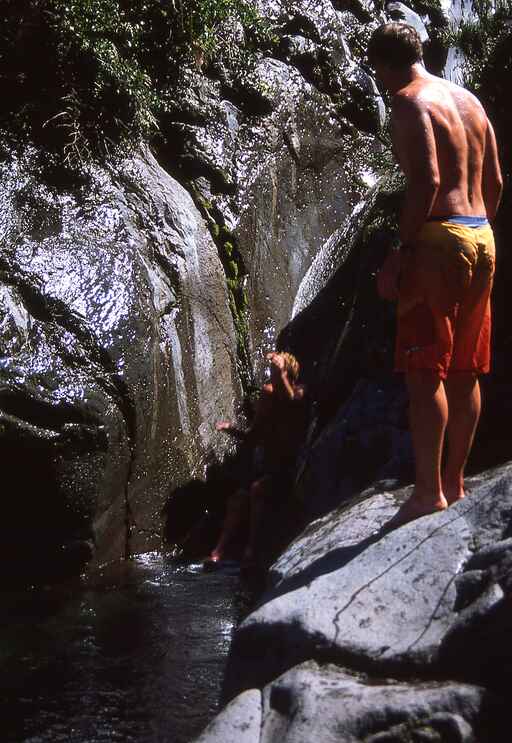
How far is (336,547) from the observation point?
13.8ft

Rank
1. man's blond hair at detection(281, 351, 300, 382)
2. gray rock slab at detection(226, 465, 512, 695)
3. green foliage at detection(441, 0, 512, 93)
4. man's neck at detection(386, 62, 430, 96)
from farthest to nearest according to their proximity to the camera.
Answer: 1. green foliage at detection(441, 0, 512, 93)
2. man's blond hair at detection(281, 351, 300, 382)
3. man's neck at detection(386, 62, 430, 96)
4. gray rock slab at detection(226, 465, 512, 695)

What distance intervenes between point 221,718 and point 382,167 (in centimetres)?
788

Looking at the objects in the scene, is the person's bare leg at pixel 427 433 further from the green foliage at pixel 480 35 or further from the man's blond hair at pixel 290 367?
the green foliage at pixel 480 35

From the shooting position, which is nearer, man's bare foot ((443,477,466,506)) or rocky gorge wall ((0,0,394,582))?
man's bare foot ((443,477,466,506))

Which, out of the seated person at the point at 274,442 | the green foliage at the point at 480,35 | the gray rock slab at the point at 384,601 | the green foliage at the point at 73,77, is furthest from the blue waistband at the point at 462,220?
the green foliage at the point at 73,77

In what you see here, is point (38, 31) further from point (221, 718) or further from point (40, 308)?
point (221, 718)

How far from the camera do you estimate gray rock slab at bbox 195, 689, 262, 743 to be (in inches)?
127

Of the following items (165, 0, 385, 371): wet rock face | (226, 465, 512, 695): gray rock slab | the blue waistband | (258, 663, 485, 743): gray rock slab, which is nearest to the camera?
(258, 663, 485, 743): gray rock slab

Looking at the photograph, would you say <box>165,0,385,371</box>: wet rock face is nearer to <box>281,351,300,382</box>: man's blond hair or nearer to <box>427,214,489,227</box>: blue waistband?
<box>281,351,300,382</box>: man's blond hair

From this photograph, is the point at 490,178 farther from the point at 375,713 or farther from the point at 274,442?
the point at 274,442

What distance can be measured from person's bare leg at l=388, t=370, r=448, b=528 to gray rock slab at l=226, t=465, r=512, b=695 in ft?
0.23

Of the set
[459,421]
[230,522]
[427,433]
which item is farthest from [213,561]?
[427,433]

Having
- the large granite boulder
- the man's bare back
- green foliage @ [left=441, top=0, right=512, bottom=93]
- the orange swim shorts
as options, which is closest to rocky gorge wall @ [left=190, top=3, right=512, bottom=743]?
the large granite boulder

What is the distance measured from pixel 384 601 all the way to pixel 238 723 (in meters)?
0.72
